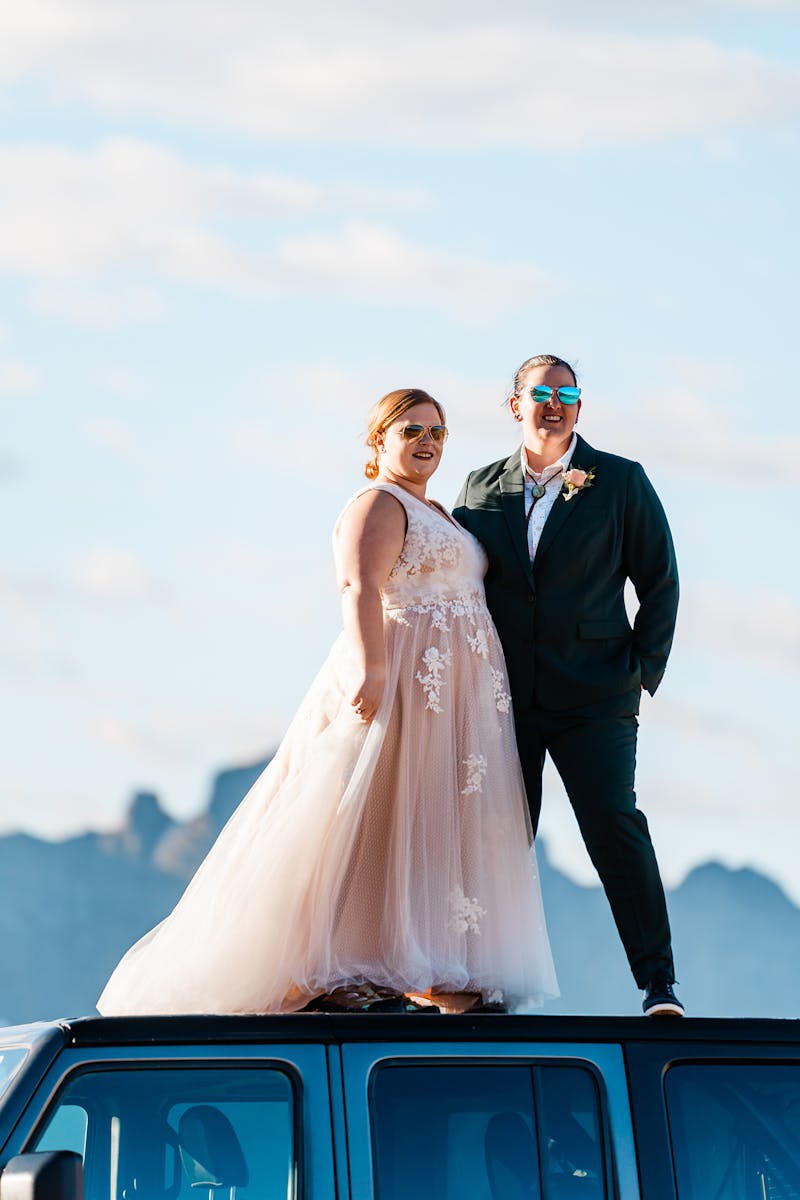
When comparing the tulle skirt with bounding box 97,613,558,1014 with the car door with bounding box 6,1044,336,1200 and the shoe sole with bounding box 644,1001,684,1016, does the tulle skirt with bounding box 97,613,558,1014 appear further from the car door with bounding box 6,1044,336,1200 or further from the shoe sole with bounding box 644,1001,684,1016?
the car door with bounding box 6,1044,336,1200

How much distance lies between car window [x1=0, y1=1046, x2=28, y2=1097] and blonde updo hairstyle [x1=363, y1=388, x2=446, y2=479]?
9.16 ft

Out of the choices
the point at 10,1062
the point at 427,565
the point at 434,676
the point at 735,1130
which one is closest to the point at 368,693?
the point at 434,676

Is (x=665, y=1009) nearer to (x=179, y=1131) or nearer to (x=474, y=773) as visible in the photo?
(x=474, y=773)

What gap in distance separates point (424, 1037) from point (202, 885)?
1568mm

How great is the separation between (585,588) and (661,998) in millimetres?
1452

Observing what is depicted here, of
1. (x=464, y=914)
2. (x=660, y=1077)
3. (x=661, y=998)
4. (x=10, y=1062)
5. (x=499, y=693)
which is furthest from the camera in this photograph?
(x=499, y=693)

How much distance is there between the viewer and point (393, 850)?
733 cm

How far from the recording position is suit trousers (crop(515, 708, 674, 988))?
291 inches

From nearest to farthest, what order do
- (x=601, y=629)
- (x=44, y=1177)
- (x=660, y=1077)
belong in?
(x=44, y=1177) → (x=660, y=1077) → (x=601, y=629)

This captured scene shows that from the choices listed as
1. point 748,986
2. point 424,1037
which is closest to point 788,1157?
point 424,1037

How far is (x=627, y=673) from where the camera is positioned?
7672mm

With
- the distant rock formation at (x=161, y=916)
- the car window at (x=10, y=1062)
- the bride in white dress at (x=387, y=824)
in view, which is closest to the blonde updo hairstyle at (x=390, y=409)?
the bride in white dress at (x=387, y=824)

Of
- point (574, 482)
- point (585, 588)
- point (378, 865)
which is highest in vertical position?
point (574, 482)

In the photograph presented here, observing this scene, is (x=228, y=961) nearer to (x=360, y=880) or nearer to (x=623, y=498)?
(x=360, y=880)
